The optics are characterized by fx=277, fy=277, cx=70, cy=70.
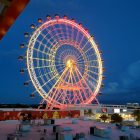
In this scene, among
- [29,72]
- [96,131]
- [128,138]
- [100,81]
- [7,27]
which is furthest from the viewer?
[100,81]

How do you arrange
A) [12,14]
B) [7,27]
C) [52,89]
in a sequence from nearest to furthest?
[12,14] < [7,27] < [52,89]

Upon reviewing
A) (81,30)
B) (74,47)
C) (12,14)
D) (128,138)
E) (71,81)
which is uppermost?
(81,30)

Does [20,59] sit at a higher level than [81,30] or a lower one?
lower

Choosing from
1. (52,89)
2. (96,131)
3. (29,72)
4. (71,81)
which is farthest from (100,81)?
(96,131)

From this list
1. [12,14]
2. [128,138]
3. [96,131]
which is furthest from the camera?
[96,131]

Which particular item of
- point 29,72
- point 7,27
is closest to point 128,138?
point 7,27

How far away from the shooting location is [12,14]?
4.55m

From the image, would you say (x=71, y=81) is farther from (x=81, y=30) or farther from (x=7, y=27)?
(x=7, y=27)

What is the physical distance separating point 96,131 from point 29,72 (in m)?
18.3

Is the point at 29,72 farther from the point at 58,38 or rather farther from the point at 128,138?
the point at 128,138

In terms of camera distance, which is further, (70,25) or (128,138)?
(70,25)

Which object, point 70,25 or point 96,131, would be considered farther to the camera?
point 70,25

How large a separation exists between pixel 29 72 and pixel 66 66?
5.76 meters

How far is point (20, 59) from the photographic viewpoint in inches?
1302
